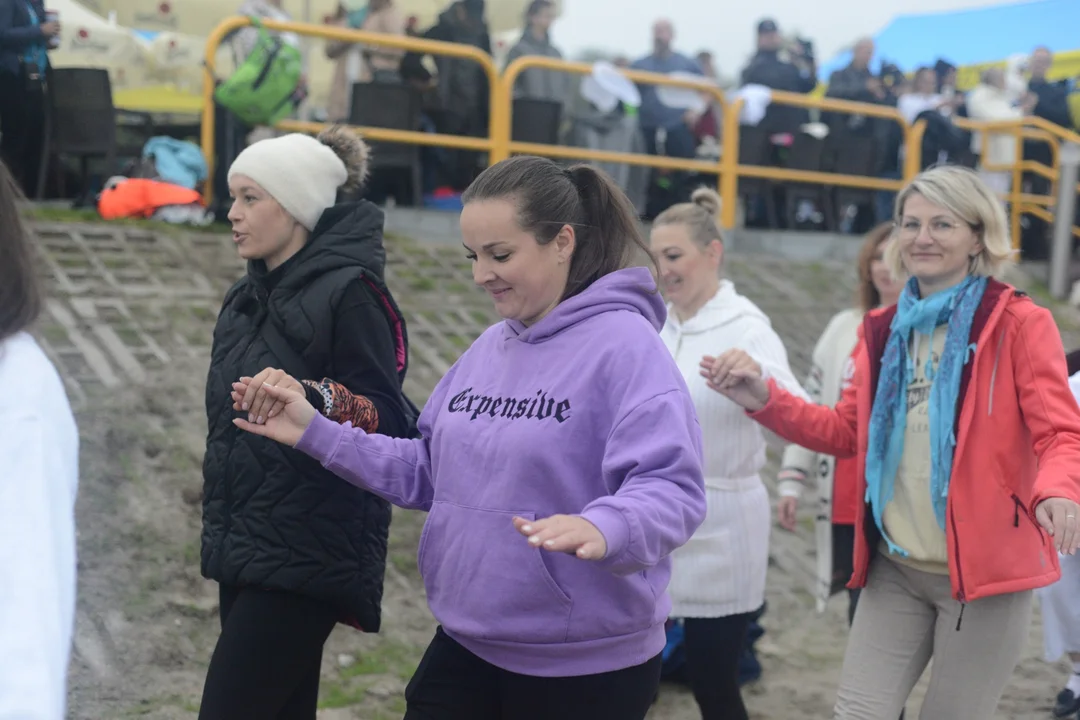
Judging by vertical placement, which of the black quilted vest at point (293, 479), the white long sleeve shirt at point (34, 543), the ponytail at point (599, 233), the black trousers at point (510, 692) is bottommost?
the black trousers at point (510, 692)

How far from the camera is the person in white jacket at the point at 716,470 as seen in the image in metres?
4.49

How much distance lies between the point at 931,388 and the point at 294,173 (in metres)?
1.90

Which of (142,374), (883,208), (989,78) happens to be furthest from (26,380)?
(989,78)

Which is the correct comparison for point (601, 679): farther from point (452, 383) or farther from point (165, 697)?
point (165, 697)

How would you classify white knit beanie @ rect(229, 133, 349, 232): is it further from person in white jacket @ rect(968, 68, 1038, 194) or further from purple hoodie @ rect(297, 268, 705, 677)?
person in white jacket @ rect(968, 68, 1038, 194)

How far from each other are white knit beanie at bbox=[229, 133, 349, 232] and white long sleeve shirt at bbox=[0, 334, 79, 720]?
192cm

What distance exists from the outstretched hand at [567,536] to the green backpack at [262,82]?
6377mm

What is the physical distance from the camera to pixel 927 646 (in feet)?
12.4

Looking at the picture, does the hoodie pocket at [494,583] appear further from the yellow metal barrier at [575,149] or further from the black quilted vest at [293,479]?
the yellow metal barrier at [575,149]

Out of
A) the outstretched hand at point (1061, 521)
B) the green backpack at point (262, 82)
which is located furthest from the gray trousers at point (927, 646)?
the green backpack at point (262, 82)

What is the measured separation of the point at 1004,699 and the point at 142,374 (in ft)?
14.3

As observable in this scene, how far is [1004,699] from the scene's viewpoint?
5961 millimetres

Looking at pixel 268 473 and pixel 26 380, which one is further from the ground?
pixel 26 380

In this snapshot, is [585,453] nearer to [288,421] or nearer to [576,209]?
[576,209]
